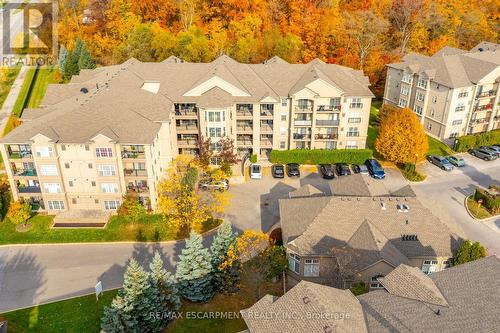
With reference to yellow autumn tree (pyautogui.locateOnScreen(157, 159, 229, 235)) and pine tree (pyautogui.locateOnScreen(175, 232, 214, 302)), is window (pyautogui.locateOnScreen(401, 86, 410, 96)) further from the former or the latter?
pine tree (pyautogui.locateOnScreen(175, 232, 214, 302))

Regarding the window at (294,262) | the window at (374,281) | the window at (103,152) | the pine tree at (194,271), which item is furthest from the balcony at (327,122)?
the pine tree at (194,271)

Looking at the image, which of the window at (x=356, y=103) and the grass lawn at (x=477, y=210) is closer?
the grass lawn at (x=477, y=210)

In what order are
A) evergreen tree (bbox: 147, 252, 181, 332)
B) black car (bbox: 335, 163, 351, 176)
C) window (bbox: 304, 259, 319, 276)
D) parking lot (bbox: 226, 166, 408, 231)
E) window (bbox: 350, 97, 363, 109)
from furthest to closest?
window (bbox: 350, 97, 363, 109) < black car (bbox: 335, 163, 351, 176) < parking lot (bbox: 226, 166, 408, 231) < window (bbox: 304, 259, 319, 276) < evergreen tree (bbox: 147, 252, 181, 332)

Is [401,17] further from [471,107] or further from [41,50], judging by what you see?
[41,50]

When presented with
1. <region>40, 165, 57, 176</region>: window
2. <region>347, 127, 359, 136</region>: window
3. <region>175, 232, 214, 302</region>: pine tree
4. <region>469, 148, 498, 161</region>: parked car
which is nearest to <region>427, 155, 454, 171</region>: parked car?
<region>469, 148, 498, 161</region>: parked car

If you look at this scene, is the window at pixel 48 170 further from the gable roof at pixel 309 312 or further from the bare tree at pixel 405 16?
the bare tree at pixel 405 16
